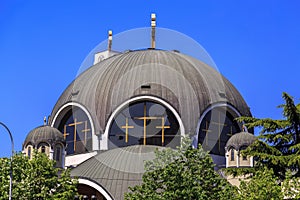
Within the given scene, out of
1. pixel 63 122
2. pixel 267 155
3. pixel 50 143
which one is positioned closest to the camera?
pixel 267 155

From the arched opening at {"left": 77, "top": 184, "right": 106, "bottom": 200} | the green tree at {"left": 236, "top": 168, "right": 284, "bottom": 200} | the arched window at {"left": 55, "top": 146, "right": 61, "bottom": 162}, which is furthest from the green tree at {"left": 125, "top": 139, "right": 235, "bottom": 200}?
the arched window at {"left": 55, "top": 146, "right": 61, "bottom": 162}

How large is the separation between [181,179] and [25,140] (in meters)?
16.1

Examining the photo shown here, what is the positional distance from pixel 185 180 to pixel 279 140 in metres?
4.03

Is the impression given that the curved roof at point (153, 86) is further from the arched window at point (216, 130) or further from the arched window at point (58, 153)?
the arched window at point (58, 153)

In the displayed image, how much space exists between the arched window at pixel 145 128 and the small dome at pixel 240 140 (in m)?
3.15

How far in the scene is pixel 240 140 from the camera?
39656 mm

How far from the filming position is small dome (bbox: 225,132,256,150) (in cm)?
3953

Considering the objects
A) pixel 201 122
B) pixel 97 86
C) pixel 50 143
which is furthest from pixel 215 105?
pixel 50 143

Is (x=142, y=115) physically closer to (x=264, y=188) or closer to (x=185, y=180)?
(x=185, y=180)

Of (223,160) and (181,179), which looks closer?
(181,179)

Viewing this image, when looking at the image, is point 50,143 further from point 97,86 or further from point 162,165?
point 162,165

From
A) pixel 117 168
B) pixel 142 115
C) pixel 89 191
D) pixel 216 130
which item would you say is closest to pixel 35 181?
pixel 89 191

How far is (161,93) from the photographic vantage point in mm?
39969

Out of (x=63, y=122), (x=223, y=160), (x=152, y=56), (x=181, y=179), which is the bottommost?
(x=181, y=179)
